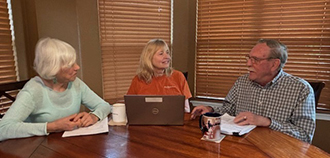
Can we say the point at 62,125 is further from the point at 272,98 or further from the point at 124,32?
the point at 124,32

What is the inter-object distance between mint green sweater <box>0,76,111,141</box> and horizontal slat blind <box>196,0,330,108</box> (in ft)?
5.28

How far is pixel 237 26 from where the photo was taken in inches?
102

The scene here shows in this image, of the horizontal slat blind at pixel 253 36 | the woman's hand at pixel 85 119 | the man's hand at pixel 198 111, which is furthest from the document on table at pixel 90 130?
the horizontal slat blind at pixel 253 36

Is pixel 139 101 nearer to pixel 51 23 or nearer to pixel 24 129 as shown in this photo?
pixel 24 129

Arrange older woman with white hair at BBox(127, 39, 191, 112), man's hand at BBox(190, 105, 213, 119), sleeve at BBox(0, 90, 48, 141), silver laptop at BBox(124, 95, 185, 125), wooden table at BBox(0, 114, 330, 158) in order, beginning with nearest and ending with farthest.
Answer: wooden table at BBox(0, 114, 330, 158) → sleeve at BBox(0, 90, 48, 141) → silver laptop at BBox(124, 95, 185, 125) → man's hand at BBox(190, 105, 213, 119) → older woman with white hair at BBox(127, 39, 191, 112)

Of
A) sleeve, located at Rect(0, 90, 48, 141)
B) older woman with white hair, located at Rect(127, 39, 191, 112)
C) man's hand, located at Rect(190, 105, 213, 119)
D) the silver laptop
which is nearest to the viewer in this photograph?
sleeve, located at Rect(0, 90, 48, 141)

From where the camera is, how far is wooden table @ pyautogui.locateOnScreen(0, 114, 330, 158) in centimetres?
98

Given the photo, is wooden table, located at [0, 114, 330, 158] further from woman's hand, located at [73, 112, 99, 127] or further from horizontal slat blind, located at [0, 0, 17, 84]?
horizontal slat blind, located at [0, 0, 17, 84]

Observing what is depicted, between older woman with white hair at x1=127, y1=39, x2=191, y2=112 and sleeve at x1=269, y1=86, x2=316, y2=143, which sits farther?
older woman with white hair at x1=127, y1=39, x2=191, y2=112

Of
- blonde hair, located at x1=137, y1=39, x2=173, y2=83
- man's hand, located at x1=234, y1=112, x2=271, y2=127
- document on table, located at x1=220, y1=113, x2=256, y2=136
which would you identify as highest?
blonde hair, located at x1=137, y1=39, x2=173, y2=83

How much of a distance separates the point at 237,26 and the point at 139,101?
5.85ft

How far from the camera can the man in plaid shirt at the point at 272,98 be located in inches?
54.1

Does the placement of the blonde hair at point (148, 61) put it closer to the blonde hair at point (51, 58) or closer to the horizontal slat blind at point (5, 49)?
the blonde hair at point (51, 58)

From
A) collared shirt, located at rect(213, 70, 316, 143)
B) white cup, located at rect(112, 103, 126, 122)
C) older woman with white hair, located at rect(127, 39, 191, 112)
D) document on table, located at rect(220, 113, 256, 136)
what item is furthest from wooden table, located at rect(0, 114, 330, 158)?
older woman with white hair, located at rect(127, 39, 191, 112)
